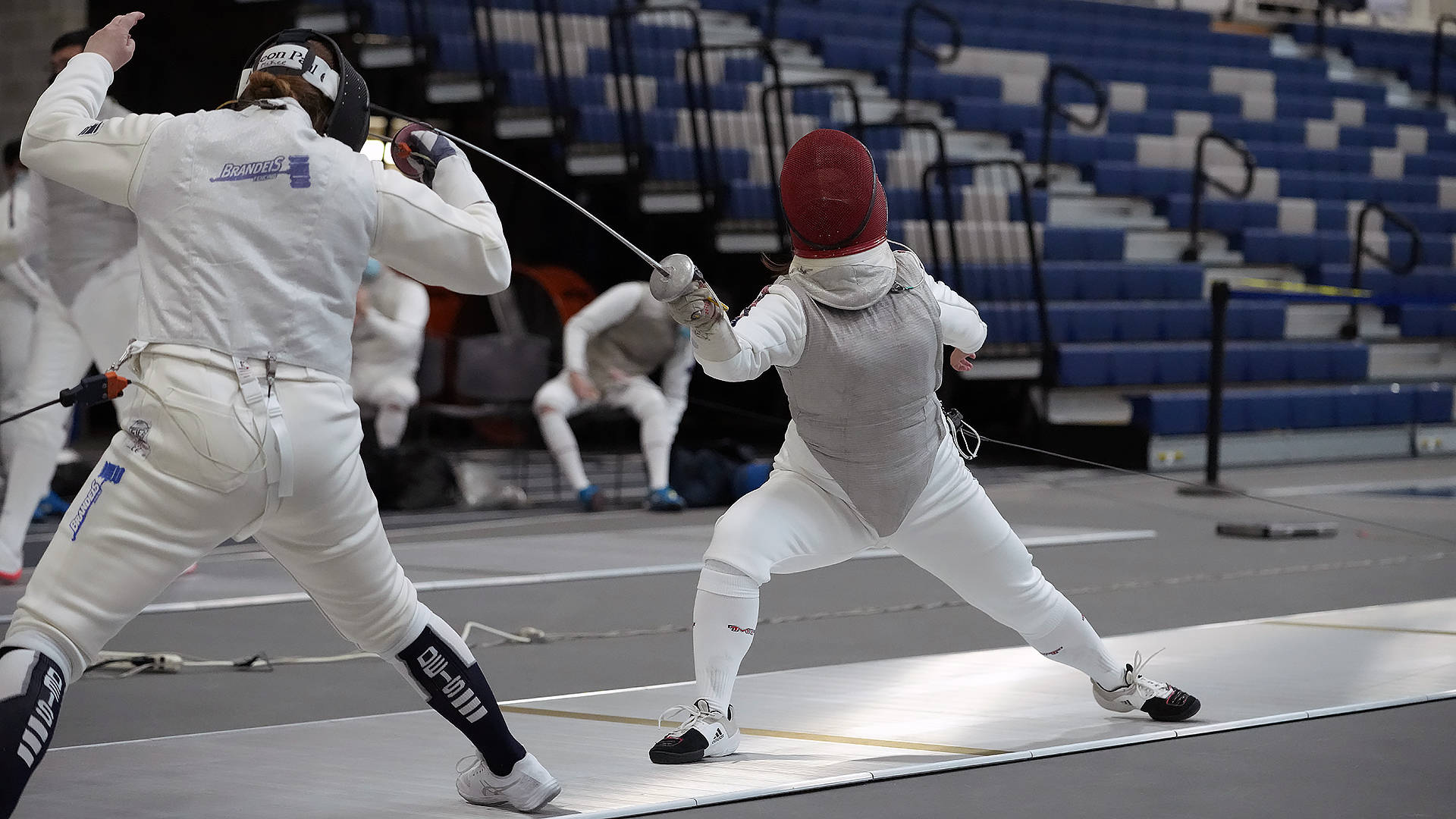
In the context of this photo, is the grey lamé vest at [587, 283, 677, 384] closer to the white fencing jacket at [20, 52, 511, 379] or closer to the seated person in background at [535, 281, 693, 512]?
the seated person in background at [535, 281, 693, 512]

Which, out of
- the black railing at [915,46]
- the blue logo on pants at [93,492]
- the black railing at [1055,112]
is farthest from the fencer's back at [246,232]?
the black railing at [1055,112]

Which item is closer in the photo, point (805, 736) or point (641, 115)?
point (805, 736)

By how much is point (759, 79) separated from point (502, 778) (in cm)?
806

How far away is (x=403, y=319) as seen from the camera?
263 inches

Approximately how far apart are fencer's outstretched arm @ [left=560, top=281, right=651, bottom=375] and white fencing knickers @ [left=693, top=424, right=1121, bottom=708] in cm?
368

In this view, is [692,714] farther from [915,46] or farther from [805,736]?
[915,46]

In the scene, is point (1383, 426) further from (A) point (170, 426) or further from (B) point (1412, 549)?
(A) point (170, 426)

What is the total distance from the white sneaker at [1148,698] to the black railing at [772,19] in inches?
302

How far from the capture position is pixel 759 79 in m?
9.88

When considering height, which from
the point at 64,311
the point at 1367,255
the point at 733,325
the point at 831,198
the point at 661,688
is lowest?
the point at 1367,255

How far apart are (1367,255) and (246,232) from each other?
31.9 ft

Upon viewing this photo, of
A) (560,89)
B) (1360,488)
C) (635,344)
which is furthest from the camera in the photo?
(560,89)

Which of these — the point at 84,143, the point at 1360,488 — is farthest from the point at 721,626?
the point at 1360,488

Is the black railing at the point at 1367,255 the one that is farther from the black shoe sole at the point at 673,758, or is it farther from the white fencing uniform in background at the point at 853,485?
the black shoe sole at the point at 673,758
